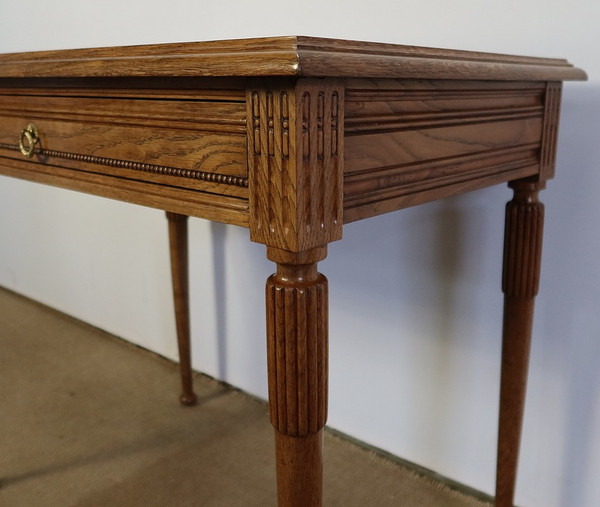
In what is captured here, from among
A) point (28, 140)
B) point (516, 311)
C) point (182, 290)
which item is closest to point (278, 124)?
point (28, 140)

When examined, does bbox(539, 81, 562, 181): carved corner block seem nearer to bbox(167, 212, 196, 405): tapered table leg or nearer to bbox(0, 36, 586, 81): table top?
bbox(0, 36, 586, 81): table top

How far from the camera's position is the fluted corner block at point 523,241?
0.90 m

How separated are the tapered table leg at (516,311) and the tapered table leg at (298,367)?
452 mm

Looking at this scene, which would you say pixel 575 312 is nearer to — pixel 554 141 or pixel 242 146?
pixel 554 141

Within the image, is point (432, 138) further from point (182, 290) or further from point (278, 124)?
point (182, 290)

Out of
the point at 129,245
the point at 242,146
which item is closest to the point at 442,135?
the point at 242,146

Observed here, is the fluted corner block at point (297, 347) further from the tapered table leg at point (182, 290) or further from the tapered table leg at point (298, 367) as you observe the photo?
the tapered table leg at point (182, 290)

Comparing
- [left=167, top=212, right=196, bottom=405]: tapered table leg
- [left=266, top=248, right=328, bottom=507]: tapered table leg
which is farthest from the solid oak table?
[left=167, top=212, right=196, bottom=405]: tapered table leg

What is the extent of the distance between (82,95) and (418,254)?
66 centimetres

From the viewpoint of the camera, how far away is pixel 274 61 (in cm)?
46

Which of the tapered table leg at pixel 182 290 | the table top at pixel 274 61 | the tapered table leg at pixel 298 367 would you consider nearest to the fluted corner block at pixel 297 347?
the tapered table leg at pixel 298 367

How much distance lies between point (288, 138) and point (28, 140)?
0.47m

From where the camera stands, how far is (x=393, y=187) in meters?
0.63

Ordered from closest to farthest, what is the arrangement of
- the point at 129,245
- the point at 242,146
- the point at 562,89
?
the point at 242,146 → the point at 562,89 → the point at 129,245
